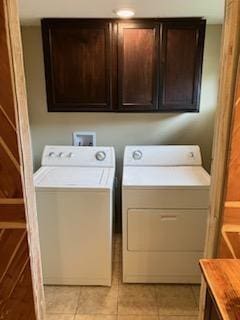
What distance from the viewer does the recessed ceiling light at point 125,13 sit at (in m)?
2.16

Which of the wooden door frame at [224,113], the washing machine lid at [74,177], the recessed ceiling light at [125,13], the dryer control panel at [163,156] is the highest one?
the recessed ceiling light at [125,13]

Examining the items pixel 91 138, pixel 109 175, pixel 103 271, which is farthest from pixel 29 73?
pixel 103 271

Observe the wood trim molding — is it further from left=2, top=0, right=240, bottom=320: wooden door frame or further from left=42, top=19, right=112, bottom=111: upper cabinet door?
left=42, top=19, right=112, bottom=111: upper cabinet door

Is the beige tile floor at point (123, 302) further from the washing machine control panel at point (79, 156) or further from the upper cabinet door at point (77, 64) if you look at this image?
the upper cabinet door at point (77, 64)

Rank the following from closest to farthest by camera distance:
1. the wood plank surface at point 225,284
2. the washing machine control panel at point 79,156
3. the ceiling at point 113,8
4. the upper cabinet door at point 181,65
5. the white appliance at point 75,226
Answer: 1. the wood plank surface at point 225,284
2. the ceiling at point 113,8
3. the white appliance at point 75,226
4. the upper cabinet door at point 181,65
5. the washing machine control panel at point 79,156

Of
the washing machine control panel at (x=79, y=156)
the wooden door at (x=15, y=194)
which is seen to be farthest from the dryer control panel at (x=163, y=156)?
the wooden door at (x=15, y=194)

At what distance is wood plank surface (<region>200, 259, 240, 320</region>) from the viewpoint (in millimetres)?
972

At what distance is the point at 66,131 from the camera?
9.46ft

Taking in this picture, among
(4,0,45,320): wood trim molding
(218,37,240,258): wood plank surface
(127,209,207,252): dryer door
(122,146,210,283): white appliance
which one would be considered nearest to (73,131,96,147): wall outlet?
(122,146,210,283): white appliance

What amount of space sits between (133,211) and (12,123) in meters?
1.20

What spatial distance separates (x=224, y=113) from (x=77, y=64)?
1.56 metres

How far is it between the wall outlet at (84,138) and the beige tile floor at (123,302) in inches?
50.9

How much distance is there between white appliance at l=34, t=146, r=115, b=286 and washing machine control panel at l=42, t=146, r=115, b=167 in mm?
227

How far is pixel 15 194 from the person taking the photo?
1.38m
